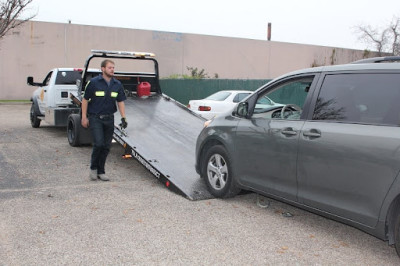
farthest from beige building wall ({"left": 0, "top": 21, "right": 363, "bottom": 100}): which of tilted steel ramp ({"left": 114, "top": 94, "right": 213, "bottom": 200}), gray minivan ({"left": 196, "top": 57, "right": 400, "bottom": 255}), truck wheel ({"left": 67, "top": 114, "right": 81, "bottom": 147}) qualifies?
gray minivan ({"left": 196, "top": 57, "right": 400, "bottom": 255})

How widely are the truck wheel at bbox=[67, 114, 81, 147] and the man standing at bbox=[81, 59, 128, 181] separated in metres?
2.92

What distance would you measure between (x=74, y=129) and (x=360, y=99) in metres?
7.07

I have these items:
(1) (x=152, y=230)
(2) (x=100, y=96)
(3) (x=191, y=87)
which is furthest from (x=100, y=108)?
(3) (x=191, y=87)

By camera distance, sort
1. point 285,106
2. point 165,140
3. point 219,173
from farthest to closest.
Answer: point 165,140
point 219,173
point 285,106

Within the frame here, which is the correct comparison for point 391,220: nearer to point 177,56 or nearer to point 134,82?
point 134,82

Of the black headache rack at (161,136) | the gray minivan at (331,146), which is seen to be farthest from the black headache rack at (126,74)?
the gray minivan at (331,146)

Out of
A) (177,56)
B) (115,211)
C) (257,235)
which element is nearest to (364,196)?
(257,235)

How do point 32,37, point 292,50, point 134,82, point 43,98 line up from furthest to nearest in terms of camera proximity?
point 292,50
point 32,37
point 43,98
point 134,82

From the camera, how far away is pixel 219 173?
5.82 meters

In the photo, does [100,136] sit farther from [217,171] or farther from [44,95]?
[44,95]

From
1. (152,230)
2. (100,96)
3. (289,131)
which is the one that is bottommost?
(152,230)

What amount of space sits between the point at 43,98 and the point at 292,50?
98.9ft

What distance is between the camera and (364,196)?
3.93 metres

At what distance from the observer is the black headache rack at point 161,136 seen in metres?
6.34
